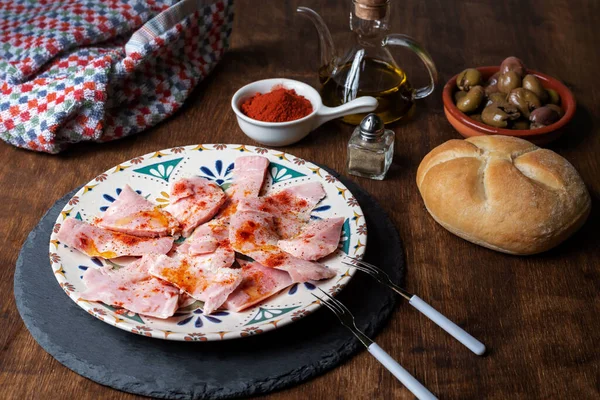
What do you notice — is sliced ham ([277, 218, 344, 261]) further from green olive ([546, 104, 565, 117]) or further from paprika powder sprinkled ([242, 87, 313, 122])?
green olive ([546, 104, 565, 117])

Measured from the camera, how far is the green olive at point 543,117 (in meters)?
1.44

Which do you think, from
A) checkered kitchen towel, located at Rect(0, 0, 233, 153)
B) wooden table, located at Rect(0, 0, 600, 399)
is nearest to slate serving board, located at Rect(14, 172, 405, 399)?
wooden table, located at Rect(0, 0, 600, 399)

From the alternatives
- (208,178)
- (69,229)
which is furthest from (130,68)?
(69,229)

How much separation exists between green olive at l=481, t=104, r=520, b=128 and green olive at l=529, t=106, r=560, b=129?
4 centimetres

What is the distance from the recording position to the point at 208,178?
1.38 meters

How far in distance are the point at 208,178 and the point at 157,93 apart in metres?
0.39

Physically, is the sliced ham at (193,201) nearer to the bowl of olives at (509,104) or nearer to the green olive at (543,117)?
the bowl of olives at (509,104)

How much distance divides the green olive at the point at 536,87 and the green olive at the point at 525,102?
18 millimetres

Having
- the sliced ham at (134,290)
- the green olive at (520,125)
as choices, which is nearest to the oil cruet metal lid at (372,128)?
the green olive at (520,125)

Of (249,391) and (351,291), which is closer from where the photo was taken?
(249,391)

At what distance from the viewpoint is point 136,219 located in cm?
122

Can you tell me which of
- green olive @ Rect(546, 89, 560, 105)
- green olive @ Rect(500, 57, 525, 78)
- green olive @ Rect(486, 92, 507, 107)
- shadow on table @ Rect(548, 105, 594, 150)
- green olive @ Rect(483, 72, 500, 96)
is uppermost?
green olive @ Rect(500, 57, 525, 78)

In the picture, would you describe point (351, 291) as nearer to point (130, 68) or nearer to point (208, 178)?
point (208, 178)

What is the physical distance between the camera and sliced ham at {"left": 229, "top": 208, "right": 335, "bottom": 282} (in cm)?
110
